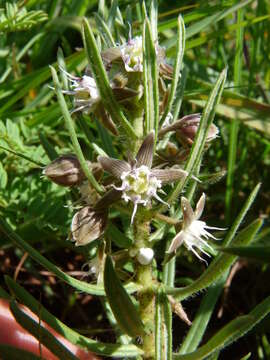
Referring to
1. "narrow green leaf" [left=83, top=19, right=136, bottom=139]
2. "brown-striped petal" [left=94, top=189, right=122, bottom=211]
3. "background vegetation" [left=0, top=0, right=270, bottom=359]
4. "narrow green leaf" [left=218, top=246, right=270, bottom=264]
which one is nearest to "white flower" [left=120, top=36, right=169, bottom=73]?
"narrow green leaf" [left=83, top=19, right=136, bottom=139]

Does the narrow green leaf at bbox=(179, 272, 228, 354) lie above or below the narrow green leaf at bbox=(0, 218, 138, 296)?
below

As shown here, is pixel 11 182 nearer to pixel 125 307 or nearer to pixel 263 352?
pixel 125 307

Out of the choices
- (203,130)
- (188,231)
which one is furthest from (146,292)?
(203,130)

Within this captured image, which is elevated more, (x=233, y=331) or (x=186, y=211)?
(x=186, y=211)

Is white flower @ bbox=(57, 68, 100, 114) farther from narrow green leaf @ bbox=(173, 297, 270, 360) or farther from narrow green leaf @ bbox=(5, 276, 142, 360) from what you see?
narrow green leaf @ bbox=(173, 297, 270, 360)

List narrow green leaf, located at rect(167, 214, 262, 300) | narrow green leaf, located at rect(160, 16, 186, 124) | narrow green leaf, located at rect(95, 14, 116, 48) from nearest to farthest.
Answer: narrow green leaf, located at rect(167, 214, 262, 300) → narrow green leaf, located at rect(160, 16, 186, 124) → narrow green leaf, located at rect(95, 14, 116, 48)

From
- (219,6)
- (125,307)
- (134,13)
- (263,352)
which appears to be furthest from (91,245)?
(134,13)

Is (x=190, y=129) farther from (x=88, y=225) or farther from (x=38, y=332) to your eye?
(x=38, y=332)
